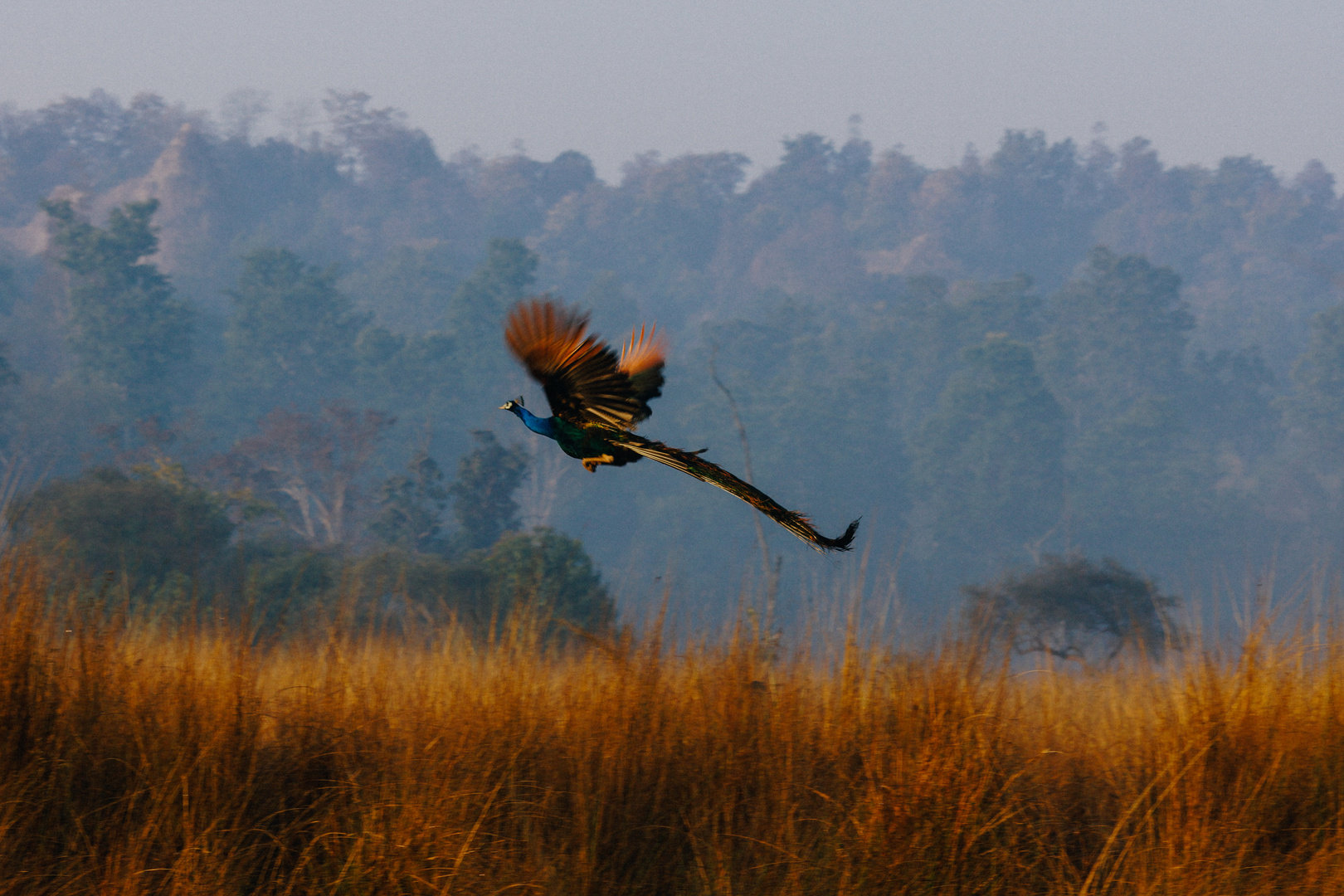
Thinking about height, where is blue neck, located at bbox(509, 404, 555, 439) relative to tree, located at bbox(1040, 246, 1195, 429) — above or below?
below

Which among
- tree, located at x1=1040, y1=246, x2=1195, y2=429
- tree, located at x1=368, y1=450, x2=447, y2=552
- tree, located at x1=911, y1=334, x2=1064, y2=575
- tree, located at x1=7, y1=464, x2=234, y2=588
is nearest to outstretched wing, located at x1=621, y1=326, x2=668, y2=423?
tree, located at x1=7, y1=464, x2=234, y2=588

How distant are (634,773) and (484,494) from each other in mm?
24401

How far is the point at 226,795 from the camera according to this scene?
9.58ft

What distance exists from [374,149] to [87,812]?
3443 inches

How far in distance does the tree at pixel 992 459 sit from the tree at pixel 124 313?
25140mm

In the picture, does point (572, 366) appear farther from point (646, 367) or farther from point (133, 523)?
point (133, 523)

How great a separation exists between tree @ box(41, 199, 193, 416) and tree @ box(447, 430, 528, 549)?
13428mm

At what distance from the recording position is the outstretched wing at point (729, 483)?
126 centimetres

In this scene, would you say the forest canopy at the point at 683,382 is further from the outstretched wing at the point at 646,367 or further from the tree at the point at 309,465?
the outstretched wing at the point at 646,367

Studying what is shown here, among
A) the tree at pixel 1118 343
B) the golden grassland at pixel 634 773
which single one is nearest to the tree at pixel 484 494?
the golden grassland at pixel 634 773

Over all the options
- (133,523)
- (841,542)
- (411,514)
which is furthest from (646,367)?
(411,514)

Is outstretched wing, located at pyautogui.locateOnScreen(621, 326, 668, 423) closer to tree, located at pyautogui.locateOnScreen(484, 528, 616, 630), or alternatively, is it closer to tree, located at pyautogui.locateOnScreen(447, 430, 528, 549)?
tree, located at pyautogui.locateOnScreen(484, 528, 616, 630)

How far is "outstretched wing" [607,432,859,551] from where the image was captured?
49.5 inches

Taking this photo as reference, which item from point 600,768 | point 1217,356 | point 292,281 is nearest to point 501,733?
point 600,768
